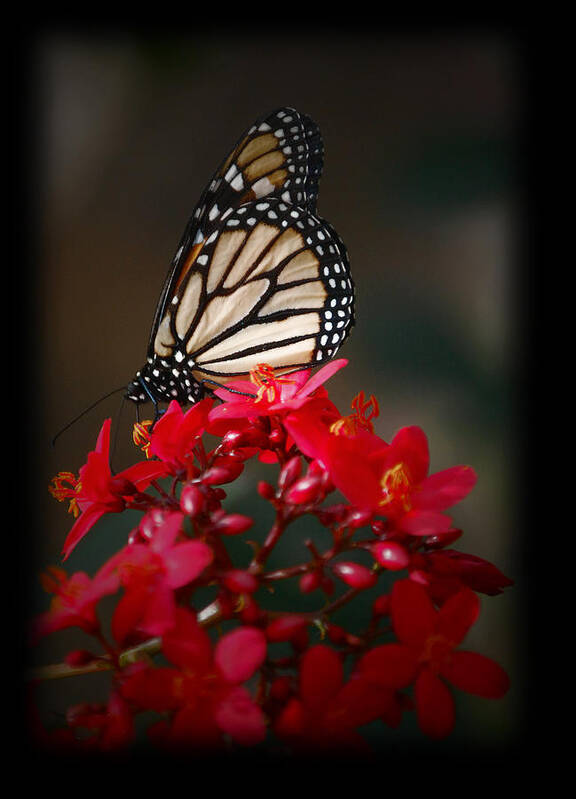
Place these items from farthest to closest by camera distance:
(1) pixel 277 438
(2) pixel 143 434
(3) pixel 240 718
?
(2) pixel 143 434
(1) pixel 277 438
(3) pixel 240 718

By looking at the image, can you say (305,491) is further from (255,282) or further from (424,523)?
(255,282)

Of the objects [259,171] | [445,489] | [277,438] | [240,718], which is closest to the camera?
[240,718]

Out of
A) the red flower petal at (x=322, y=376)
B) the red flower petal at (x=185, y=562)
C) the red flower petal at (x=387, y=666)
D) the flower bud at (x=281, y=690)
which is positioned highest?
the red flower petal at (x=322, y=376)

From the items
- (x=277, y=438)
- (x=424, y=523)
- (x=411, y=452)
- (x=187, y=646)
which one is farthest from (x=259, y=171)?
(x=187, y=646)

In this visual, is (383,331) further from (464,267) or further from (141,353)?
(141,353)

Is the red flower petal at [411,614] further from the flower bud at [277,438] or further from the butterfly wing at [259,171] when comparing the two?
the butterfly wing at [259,171]

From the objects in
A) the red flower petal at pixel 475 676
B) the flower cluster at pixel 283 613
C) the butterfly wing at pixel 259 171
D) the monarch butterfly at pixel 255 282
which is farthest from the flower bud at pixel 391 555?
the butterfly wing at pixel 259 171
